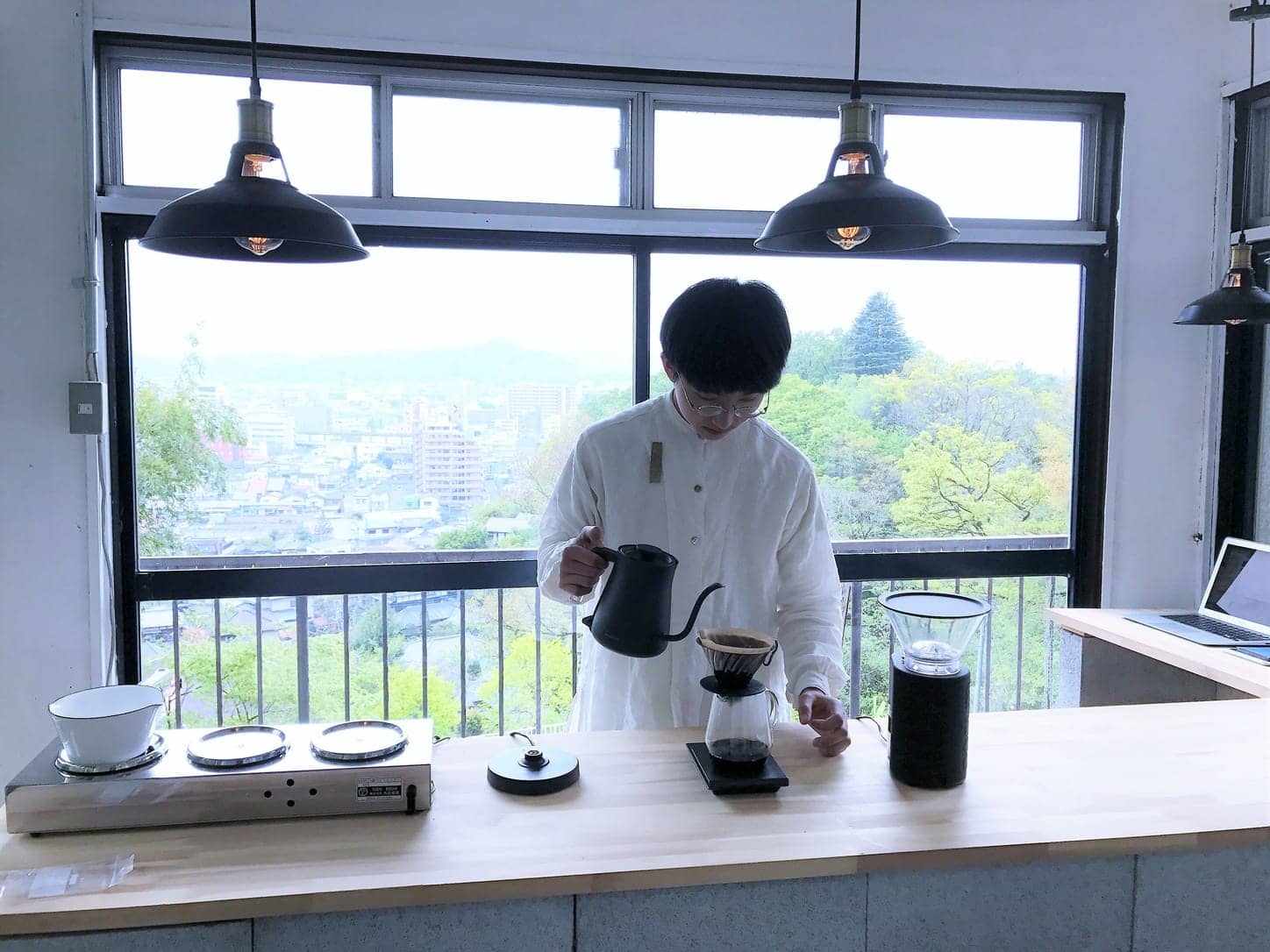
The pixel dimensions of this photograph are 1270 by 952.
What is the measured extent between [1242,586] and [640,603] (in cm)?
242

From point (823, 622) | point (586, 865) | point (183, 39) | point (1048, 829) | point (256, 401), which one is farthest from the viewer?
point (256, 401)

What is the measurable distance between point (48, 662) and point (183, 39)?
1835mm

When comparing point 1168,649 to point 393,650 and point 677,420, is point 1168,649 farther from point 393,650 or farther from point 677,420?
point 393,650

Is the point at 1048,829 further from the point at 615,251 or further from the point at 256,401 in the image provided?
the point at 256,401

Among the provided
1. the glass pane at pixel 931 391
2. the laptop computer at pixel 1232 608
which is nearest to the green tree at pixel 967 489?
the glass pane at pixel 931 391

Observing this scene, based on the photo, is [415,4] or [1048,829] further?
[415,4]

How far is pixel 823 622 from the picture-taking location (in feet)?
5.62

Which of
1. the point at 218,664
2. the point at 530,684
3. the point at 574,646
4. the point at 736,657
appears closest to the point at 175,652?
the point at 218,664

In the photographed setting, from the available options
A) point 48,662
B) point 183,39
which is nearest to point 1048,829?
point 48,662

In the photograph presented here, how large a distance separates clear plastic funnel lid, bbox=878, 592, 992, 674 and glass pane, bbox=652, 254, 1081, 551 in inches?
63.9

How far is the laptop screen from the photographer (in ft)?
8.82

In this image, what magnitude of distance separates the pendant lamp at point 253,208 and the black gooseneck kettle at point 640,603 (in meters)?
0.66

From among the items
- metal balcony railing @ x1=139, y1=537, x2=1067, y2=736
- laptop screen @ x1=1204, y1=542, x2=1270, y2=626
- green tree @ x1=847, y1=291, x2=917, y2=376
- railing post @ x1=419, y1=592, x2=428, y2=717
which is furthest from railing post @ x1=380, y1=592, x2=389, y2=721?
laptop screen @ x1=1204, y1=542, x2=1270, y2=626

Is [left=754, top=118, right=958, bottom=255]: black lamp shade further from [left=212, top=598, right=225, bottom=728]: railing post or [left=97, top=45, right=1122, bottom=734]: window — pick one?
Result: [left=212, top=598, right=225, bottom=728]: railing post
